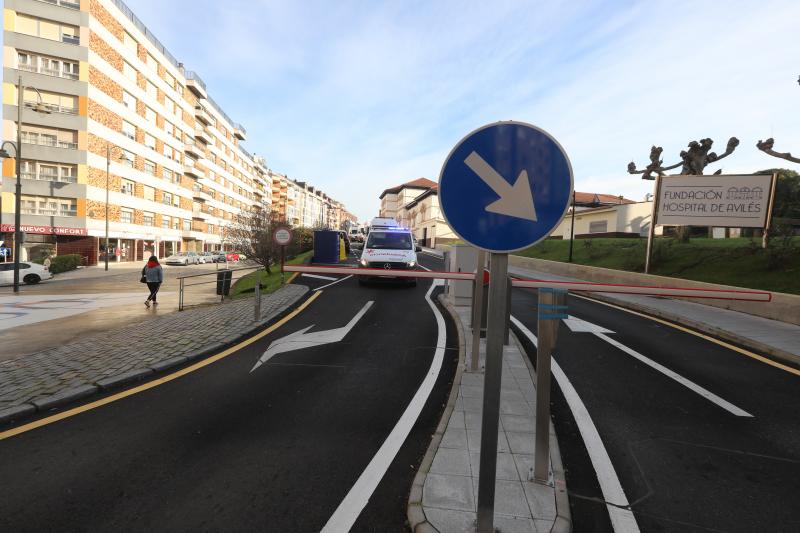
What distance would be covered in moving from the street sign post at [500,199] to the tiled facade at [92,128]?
34101mm

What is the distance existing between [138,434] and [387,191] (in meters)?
117

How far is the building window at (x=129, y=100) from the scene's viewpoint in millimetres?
38344

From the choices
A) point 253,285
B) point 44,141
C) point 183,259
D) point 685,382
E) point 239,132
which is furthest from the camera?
point 239,132

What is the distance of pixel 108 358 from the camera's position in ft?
18.7

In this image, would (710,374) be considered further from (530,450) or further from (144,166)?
(144,166)

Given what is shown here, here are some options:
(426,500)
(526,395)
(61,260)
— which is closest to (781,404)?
(526,395)

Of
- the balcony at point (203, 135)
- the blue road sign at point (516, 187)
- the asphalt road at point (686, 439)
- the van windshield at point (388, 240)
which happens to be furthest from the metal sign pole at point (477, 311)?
the balcony at point (203, 135)

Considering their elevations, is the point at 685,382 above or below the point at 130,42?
below

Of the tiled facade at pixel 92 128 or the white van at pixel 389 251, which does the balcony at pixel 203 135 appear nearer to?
the tiled facade at pixel 92 128

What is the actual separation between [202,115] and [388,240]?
2231 inches

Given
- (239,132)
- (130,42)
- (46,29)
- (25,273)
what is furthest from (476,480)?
(239,132)

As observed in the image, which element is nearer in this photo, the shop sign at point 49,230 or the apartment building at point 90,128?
the apartment building at point 90,128

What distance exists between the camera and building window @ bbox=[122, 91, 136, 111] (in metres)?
38.3

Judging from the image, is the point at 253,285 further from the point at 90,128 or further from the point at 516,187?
the point at 90,128
